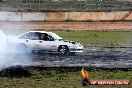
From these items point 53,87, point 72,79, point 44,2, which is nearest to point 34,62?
point 72,79

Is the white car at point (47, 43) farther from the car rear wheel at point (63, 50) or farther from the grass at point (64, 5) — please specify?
the grass at point (64, 5)

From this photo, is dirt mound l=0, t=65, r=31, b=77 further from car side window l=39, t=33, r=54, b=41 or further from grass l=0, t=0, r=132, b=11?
grass l=0, t=0, r=132, b=11

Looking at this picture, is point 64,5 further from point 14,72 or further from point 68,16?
point 14,72

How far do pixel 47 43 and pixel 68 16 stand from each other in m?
29.2

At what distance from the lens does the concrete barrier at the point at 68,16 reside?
53625 mm

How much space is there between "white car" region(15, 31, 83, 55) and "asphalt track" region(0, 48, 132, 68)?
0.43 metres

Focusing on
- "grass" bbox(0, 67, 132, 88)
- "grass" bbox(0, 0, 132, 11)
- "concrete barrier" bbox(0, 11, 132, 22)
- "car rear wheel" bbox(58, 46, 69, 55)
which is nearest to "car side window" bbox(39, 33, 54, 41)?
"car rear wheel" bbox(58, 46, 69, 55)

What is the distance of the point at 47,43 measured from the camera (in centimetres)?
2566

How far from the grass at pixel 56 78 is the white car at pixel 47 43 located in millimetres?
6538

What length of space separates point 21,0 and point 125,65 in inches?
1880

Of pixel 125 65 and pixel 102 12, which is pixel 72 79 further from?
pixel 102 12

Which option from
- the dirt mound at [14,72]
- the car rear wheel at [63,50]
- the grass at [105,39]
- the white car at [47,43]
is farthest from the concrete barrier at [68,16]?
the dirt mound at [14,72]

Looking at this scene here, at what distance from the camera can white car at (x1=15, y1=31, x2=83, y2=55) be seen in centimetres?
2562

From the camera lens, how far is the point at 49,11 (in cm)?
5475
